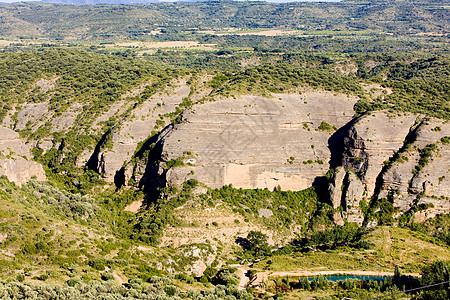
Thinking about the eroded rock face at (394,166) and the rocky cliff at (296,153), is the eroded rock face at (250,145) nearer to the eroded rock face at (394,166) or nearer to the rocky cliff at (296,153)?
the rocky cliff at (296,153)

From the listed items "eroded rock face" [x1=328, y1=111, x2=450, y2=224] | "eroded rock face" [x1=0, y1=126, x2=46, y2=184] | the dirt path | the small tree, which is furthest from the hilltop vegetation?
the dirt path

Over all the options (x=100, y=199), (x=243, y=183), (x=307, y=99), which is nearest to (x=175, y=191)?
(x=243, y=183)

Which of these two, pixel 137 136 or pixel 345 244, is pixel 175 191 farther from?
pixel 345 244

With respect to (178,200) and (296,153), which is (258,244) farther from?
(296,153)

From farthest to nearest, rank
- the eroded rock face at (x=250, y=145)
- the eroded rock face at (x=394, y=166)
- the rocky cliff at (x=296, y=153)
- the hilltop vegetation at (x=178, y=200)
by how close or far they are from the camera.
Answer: the eroded rock face at (x=250, y=145), the rocky cliff at (x=296, y=153), the eroded rock face at (x=394, y=166), the hilltop vegetation at (x=178, y=200)

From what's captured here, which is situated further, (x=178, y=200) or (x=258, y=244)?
(x=178, y=200)

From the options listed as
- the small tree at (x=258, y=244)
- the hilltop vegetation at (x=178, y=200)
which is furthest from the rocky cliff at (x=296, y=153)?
the small tree at (x=258, y=244)

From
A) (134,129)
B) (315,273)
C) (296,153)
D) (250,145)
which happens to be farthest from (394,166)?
(134,129)
